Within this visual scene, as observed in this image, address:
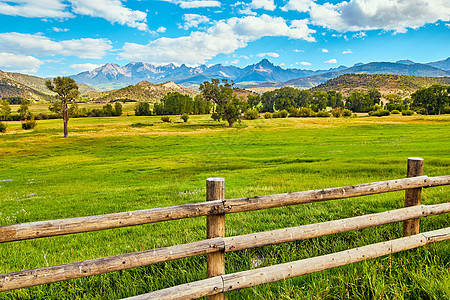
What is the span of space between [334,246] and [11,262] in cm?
708

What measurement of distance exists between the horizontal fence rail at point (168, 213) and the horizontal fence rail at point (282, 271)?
0.83 meters

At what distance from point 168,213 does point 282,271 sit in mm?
1758

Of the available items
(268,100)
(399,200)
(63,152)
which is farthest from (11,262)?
(268,100)

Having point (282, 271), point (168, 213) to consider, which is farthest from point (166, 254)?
point (282, 271)

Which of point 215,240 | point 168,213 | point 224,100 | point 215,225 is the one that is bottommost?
point 215,240

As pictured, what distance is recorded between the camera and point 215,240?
3.61m

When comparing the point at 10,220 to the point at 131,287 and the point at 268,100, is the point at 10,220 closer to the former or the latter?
the point at 131,287

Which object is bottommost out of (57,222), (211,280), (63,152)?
(63,152)

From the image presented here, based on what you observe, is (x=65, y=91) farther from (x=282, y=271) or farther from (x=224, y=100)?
(x=282, y=271)

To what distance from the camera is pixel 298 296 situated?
3.71m

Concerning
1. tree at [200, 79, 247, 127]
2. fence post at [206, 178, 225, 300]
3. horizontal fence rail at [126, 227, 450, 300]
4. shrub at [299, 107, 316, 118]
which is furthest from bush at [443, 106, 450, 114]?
fence post at [206, 178, 225, 300]

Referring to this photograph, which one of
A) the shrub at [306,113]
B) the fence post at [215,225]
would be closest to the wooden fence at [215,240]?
the fence post at [215,225]

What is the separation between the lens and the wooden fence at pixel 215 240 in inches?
123

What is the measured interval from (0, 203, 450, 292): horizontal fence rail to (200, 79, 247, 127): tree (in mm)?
77386
